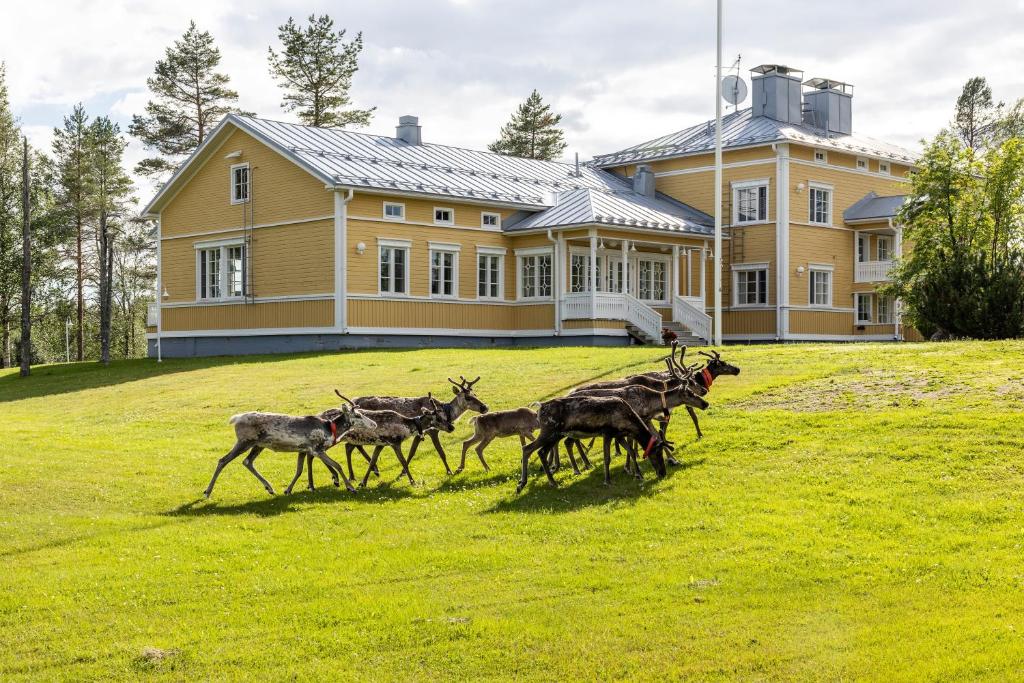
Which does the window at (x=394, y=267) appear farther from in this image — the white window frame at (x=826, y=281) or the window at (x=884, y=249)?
the window at (x=884, y=249)

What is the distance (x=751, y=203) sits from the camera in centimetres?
4069

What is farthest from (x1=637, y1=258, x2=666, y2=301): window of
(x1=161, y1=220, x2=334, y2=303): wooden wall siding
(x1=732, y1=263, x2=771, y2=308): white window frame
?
(x1=161, y1=220, x2=334, y2=303): wooden wall siding

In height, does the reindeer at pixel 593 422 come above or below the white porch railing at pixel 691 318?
below

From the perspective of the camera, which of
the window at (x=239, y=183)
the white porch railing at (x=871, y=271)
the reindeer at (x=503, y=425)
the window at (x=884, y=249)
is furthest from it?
the window at (x=884, y=249)

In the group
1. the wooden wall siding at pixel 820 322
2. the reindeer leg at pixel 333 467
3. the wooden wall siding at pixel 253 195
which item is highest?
the wooden wall siding at pixel 253 195

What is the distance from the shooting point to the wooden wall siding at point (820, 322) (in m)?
40.1

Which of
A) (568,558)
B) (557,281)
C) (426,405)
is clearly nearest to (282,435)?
(426,405)

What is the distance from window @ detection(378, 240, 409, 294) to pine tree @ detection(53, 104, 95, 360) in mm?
28134

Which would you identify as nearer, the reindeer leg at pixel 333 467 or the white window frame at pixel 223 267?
the reindeer leg at pixel 333 467

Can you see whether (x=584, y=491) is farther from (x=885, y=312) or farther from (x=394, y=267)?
(x=885, y=312)

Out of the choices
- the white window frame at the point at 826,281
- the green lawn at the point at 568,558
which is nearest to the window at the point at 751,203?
the white window frame at the point at 826,281

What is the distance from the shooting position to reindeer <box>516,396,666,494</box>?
12914 mm

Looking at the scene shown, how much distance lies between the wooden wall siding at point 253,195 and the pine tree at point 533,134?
A: 31.2m

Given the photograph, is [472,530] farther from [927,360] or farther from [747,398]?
[927,360]
